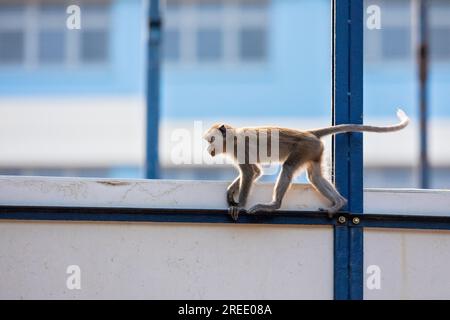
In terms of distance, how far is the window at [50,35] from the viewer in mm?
19625

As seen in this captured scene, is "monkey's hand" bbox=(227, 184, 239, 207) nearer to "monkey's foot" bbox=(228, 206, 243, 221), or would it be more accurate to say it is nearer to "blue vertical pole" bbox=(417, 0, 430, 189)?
"monkey's foot" bbox=(228, 206, 243, 221)

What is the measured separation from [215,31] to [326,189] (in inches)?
578

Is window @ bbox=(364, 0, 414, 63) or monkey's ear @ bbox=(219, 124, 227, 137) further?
window @ bbox=(364, 0, 414, 63)

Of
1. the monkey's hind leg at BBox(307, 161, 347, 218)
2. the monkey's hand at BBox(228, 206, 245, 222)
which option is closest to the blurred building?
the monkey's hind leg at BBox(307, 161, 347, 218)

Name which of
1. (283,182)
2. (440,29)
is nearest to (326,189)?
(283,182)

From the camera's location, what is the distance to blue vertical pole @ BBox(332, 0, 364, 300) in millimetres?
5453

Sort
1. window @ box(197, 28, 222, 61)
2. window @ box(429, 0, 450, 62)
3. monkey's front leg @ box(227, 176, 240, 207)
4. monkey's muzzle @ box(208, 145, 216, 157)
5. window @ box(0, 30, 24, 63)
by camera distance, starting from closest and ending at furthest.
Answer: monkey's front leg @ box(227, 176, 240, 207) → monkey's muzzle @ box(208, 145, 216, 157) → window @ box(197, 28, 222, 61) → window @ box(429, 0, 450, 62) → window @ box(0, 30, 24, 63)

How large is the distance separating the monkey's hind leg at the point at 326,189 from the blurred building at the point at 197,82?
38.8 feet

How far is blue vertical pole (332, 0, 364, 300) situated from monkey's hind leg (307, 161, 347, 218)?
0.23 ft

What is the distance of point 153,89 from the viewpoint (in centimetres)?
1024

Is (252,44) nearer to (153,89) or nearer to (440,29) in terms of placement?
(440,29)

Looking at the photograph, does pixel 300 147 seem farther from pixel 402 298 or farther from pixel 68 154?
pixel 68 154

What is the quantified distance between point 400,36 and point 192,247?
15193mm
